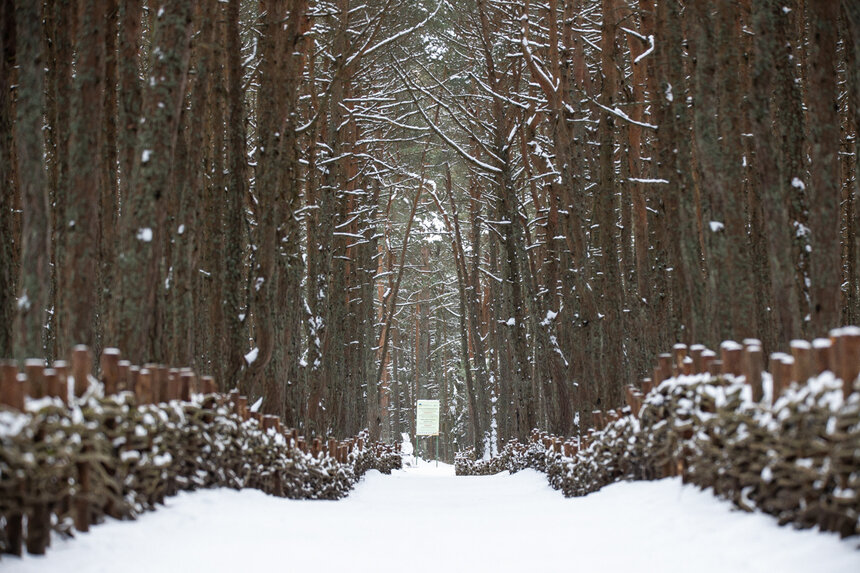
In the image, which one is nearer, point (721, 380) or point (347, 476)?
point (721, 380)

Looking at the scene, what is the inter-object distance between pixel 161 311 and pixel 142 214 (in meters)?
1.48

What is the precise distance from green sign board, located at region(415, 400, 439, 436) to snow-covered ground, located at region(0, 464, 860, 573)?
25.7 metres

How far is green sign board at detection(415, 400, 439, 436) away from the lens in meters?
34.8

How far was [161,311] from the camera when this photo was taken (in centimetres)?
885

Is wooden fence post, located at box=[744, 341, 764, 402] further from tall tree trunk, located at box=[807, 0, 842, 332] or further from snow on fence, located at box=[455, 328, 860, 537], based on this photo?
tall tree trunk, located at box=[807, 0, 842, 332]

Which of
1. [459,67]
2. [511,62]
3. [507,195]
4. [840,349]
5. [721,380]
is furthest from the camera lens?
[459,67]

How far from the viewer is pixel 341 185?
70.3 feet

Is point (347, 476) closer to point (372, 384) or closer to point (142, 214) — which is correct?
point (142, 214)

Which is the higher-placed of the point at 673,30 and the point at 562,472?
the point at 673,30

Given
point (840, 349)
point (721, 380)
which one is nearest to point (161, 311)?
point (721, 380)

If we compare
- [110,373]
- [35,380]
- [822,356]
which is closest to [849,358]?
[822,356]

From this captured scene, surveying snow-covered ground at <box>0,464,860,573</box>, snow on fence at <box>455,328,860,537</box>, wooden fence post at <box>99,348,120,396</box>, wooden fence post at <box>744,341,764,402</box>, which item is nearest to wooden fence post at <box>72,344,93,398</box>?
wooden fence post at <box>99,348,120,396</box>

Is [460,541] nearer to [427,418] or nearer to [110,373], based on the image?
[110,373]

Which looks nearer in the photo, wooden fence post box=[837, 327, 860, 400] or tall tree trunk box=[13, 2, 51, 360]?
wooden fence post box=[837, 327, 860, 400]
